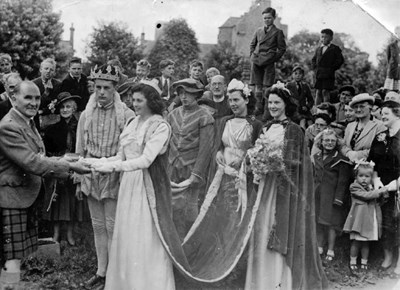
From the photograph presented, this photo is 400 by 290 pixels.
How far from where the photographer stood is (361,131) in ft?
22.5

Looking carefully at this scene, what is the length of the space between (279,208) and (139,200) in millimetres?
1463

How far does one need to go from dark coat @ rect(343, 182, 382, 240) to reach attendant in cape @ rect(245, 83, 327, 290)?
2.68 feet

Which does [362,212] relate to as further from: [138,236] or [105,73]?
[105,73]

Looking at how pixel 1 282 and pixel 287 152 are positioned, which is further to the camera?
pixel 287 152

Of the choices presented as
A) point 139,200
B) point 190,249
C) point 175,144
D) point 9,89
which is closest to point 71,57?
point 9,89

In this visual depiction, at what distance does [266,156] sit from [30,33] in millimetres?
3413

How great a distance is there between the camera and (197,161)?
20.6 ft

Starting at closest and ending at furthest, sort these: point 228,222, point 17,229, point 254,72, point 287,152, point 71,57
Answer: point 17,229
point 287,152
point 228,222
point 71,57
point 254,72

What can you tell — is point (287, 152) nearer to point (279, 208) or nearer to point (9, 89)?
point (279, 208)

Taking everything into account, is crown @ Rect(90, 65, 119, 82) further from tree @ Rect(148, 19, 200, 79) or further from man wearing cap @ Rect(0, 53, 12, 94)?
man wearing cap @ Rect(0, 53, 12, 94)

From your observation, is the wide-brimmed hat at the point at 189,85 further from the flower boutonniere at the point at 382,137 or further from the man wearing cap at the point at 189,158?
the flower boutonniere at the point at 382,137

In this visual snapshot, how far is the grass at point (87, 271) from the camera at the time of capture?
587cm

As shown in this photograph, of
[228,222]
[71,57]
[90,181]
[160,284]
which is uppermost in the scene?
[71,57]

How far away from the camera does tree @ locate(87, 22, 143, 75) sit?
Result: 686cm
